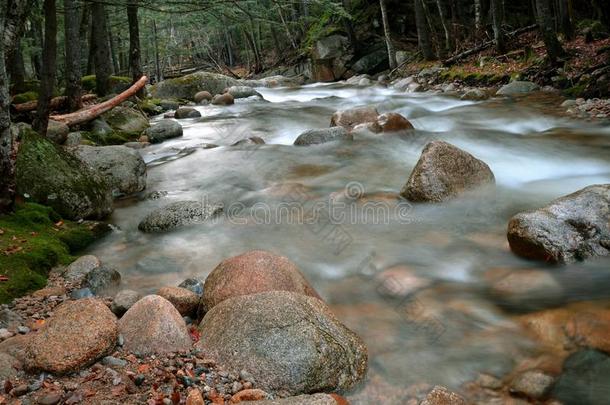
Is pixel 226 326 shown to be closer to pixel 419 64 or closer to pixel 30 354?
pixel 30 354

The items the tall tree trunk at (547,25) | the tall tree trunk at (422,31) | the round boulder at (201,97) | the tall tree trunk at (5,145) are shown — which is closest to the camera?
the tall tree trunk at (5,145)

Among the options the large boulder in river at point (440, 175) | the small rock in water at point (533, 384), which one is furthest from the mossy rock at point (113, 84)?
the small rock in water at point (533, 384)

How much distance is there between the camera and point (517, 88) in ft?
43.1

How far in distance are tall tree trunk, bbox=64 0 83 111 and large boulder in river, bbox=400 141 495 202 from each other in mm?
8925

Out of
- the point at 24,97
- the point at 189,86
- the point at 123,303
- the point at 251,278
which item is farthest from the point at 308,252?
the point at 189,86

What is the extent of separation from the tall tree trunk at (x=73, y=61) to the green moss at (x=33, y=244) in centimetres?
691

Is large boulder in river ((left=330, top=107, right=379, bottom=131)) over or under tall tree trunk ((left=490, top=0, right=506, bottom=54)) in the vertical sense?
under

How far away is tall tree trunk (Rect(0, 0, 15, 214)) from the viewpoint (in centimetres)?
446

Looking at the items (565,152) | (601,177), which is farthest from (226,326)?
(565,152)

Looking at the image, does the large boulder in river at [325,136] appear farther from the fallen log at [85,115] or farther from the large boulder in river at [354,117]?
the fallen log at [85,115]

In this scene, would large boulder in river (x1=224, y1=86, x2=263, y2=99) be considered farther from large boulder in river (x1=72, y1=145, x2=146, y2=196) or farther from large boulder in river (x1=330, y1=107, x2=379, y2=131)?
large boulder in river (x1=72, y1=145, x2=146, y2=196)

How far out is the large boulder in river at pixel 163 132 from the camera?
453 inches

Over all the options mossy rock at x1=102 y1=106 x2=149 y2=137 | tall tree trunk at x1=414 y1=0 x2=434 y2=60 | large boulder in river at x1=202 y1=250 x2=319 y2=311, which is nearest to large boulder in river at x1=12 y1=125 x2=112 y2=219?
large boulder in river at x1=202 y1=250 x2=319 y2=311

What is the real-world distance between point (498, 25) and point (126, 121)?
12.1 m
